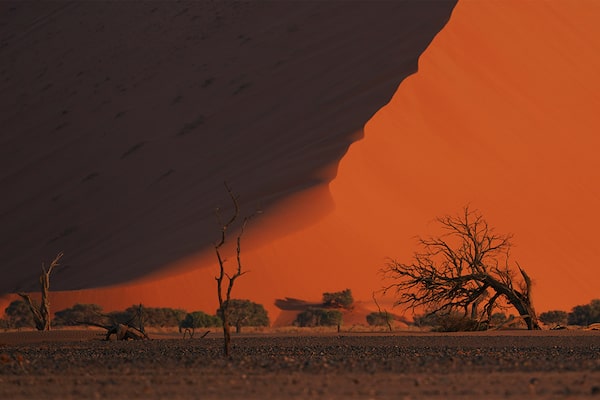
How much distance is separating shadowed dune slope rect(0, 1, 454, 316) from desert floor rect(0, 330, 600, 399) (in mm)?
17729

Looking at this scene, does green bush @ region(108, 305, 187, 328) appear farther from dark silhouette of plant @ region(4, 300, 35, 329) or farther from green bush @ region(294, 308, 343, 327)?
dark silhouette of plant @ region(4, 300, 35, 329)

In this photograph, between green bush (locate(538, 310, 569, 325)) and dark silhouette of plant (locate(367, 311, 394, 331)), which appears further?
green bush (locate(538, 310, 569, 325))

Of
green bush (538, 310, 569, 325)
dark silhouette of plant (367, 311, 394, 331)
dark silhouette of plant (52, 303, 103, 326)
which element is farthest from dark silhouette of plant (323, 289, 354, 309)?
dark silhouette of plant (52, 303, 103, 326)

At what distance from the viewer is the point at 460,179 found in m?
43.4

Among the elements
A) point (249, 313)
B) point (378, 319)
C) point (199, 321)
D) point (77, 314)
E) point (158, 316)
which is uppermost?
point (77, 314)

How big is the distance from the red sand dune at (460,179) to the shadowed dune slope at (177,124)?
1.26 feet

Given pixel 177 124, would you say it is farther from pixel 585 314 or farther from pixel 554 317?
pixel 585 314

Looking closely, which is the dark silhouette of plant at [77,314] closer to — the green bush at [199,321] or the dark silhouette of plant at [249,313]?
the green bush at [199,321]

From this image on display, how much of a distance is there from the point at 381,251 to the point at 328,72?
44.8ft

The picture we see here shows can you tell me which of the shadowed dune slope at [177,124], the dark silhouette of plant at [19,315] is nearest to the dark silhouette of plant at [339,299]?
the shadowed dune slope at [177,124]

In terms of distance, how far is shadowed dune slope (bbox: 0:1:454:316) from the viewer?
137 feet

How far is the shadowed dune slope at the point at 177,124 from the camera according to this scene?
41812 mm

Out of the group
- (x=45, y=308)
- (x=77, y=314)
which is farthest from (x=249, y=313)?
(x=45, y=308)

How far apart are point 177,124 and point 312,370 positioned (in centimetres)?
3965
